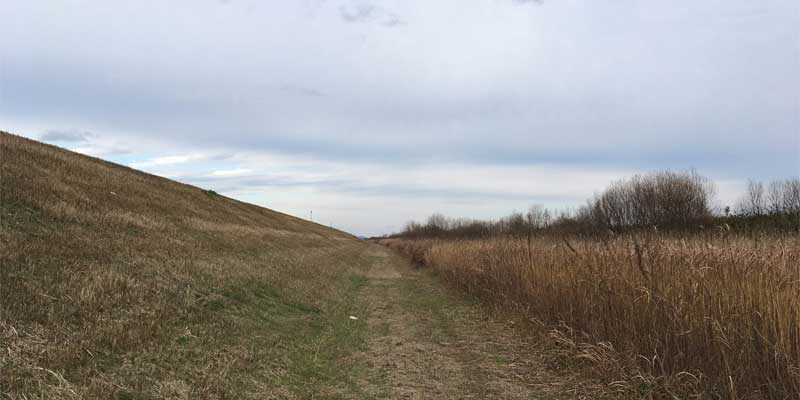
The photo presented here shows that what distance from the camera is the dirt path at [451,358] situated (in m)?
5.59

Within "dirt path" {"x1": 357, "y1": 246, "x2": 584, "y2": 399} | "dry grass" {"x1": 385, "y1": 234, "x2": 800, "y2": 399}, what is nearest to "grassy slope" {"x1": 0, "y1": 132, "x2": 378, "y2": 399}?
"dirt path" {"x1": 357, "y1": 246, "x2": 584, "y2": 399}

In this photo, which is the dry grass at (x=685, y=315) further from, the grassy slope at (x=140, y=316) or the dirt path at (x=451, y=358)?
the grassy slope at (x=140, y=316)

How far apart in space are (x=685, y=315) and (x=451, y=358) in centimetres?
356

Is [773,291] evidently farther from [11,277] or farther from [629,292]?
[11,277]

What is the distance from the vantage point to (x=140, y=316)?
21.2 feet

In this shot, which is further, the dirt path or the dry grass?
the dirt path

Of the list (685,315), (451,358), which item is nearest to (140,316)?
(451,358)

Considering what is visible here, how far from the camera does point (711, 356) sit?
14.3 ft

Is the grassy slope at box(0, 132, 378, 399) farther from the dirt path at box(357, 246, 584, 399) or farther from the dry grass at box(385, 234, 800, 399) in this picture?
the dry grass at box(385, 234, 800, 399)

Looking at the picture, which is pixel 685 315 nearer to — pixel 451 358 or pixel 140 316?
pixel 451 358

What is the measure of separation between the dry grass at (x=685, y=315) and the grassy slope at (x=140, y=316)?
3.50m

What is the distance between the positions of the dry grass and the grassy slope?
3.50 m

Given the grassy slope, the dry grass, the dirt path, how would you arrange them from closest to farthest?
the dry grass → the grassy slope → the dirt path

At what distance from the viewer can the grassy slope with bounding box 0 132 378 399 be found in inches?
183
